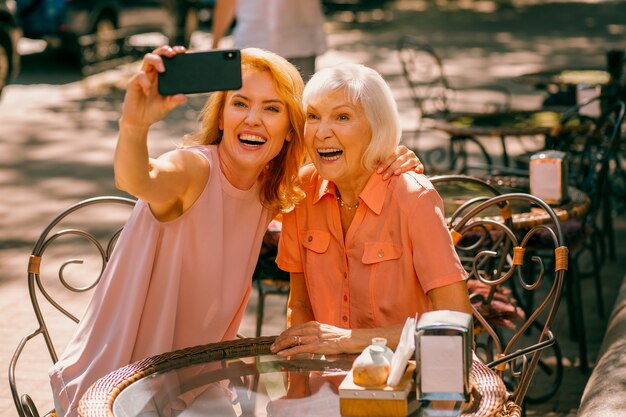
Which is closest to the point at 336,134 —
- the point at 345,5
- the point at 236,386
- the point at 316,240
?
the point at 316,240

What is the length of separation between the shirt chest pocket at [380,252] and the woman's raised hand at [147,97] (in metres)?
0.80

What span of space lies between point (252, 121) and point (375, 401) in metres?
1.11

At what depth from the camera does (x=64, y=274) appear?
269 inches

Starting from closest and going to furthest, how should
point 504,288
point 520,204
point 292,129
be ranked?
point 292,129
point 504,288
point 520,204

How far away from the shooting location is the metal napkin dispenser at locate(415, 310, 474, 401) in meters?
2.64

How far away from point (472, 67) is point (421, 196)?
42.9 feet

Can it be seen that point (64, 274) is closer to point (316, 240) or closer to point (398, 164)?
point (316, 240)

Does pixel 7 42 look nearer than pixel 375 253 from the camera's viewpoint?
No

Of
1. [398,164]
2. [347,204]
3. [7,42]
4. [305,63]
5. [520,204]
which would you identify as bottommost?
[520,204]

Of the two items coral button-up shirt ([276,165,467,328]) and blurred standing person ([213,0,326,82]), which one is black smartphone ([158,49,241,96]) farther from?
blurred standing person ([213,0,326,82])

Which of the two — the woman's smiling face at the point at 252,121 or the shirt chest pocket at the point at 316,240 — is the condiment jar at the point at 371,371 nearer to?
the shirt chest pocket at the point at 316,240

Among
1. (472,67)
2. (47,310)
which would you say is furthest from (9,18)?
(47,310)

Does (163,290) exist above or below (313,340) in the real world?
above

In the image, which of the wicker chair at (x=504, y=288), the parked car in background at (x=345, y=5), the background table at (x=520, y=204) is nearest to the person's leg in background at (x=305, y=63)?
the background table at (x=520, y=204)
